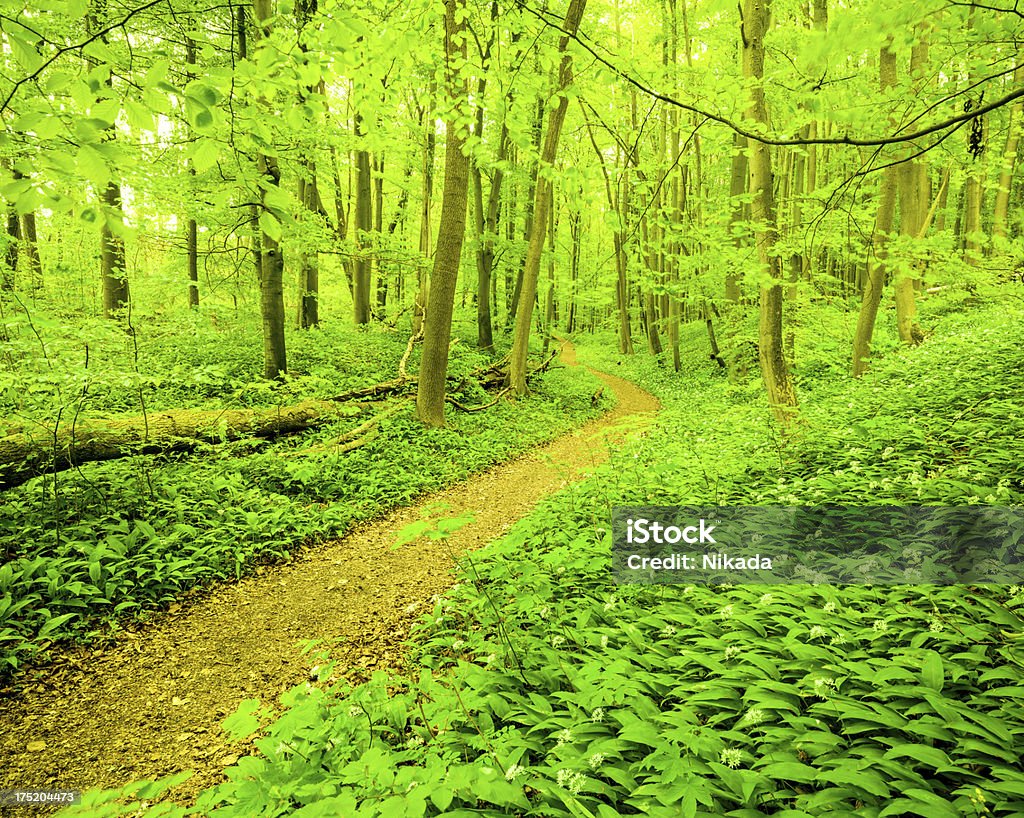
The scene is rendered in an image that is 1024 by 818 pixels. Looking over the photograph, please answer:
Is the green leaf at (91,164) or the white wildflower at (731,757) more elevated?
the green leaf at (91,164)

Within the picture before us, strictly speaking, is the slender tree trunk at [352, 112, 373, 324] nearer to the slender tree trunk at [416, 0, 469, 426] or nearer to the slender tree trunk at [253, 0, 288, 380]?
the slender tree trunk at [253, 0, 288, 380]

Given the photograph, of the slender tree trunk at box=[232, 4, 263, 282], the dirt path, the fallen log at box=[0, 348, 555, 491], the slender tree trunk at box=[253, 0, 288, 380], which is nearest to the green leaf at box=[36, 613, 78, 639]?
the dirt path

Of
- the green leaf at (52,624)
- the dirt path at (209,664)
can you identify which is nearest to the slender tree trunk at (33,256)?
the green leaf at (52,624)

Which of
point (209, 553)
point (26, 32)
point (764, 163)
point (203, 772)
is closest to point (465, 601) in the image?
point (203, 772)

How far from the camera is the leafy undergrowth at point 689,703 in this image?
1991 millimetres

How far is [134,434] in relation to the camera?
7070mm

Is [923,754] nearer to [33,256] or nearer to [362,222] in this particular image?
[362,222]

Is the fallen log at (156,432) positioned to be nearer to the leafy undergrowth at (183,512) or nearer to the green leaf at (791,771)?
the leafy undergrowth at (183,512)

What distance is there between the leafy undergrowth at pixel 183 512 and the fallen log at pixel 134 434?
223mm

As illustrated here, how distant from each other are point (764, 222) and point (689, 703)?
6.06m

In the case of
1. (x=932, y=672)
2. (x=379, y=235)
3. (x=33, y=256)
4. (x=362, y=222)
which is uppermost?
(x=362, y=222)

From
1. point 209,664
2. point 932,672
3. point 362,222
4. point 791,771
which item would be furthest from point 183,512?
point 362,222

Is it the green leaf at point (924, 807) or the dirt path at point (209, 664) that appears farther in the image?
the dirt path at point (209, 664)

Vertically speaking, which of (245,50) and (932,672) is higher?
(245,50)
